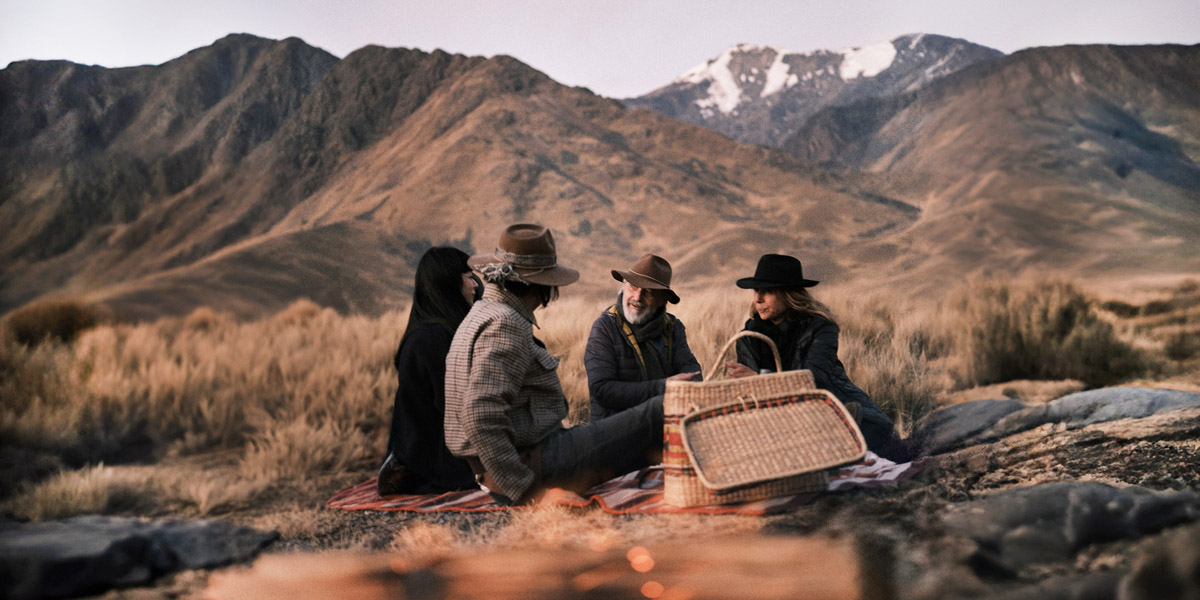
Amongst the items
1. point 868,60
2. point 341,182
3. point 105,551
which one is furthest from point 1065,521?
point 868,60

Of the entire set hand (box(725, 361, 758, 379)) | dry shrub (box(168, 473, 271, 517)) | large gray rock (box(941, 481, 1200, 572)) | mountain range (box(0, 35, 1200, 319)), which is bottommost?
dry shrub (box(168, 473, 271, 517))

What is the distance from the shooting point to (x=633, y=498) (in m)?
3.30

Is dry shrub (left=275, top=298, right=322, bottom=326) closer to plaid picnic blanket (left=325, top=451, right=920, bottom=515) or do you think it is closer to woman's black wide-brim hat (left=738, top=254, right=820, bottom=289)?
plaid picnic blanket (left=325, top=451, right=920, bottom=515)

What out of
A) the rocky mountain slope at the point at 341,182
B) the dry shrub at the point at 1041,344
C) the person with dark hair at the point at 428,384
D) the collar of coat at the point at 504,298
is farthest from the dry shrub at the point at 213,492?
the rocky mountain slope at the point at 341,182

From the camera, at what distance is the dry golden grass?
15.0 feet

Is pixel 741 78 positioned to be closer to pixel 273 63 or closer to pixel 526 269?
pixel 273 63

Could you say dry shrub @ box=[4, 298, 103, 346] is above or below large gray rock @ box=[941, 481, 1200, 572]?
above

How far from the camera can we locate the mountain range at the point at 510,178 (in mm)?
28453

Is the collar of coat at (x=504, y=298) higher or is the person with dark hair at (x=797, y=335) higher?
the collar of coat at (x=504, y=298)

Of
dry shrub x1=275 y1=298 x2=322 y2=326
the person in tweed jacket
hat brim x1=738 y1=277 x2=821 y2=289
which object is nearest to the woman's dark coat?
hat brim x1=738 y1=277 x2=821 y2=289

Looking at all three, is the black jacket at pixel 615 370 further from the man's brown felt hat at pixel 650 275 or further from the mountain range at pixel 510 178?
the mountain range at pixel 510 178

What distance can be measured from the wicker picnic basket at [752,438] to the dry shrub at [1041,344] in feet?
15.5

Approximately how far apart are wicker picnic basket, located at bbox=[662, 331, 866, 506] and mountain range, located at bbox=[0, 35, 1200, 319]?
18636 mm

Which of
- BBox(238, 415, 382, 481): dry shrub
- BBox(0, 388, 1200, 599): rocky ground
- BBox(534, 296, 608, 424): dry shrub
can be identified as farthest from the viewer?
BBox(534, 296, 608, 424): dry shrub
